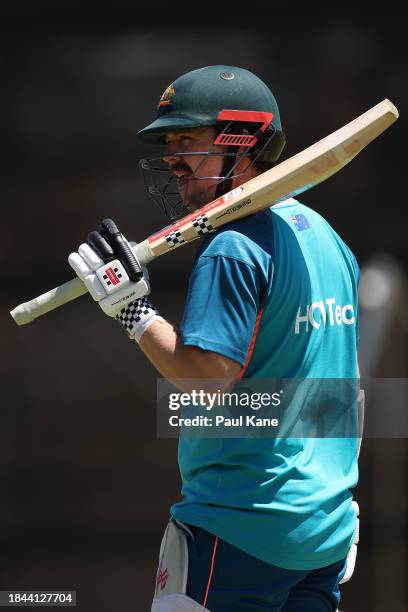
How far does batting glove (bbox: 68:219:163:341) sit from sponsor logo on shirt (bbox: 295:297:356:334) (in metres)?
0.30

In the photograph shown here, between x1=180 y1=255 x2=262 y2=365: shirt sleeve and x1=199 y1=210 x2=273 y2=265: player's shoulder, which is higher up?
x1=199 y1=210 x2=273 y2=265: player's shoulder

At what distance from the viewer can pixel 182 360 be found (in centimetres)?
227

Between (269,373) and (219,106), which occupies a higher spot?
(219,106)

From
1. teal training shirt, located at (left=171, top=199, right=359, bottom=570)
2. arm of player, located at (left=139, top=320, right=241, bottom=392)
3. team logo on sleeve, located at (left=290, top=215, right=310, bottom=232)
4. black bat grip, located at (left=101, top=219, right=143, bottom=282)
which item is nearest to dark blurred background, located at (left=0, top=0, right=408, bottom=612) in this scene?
team logo on sleeve, located at (left=290, top=215, right=310, bottom=232)

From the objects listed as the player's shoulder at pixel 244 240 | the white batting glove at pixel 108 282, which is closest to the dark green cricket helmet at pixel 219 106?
the player's shoulder at pixel 244 240

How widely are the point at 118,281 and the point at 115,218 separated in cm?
235

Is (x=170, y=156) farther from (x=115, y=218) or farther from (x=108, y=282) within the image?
(x=115, y=218)

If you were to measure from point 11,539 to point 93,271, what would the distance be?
8.53ft

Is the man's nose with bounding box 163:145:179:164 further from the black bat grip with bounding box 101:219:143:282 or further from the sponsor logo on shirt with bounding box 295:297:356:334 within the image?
the sponsor logo on shirt with bounding box 295:297:356:334

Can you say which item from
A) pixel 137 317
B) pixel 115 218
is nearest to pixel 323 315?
pixel 137 317

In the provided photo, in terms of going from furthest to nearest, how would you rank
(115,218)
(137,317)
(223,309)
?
(115,218) < (137,317) < (223,309)

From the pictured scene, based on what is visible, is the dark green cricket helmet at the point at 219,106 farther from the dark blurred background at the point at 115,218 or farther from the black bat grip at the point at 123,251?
the dark blurred background at the point at 115,218

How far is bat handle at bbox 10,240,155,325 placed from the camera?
2535mm

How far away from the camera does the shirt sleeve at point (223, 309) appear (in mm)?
2256
